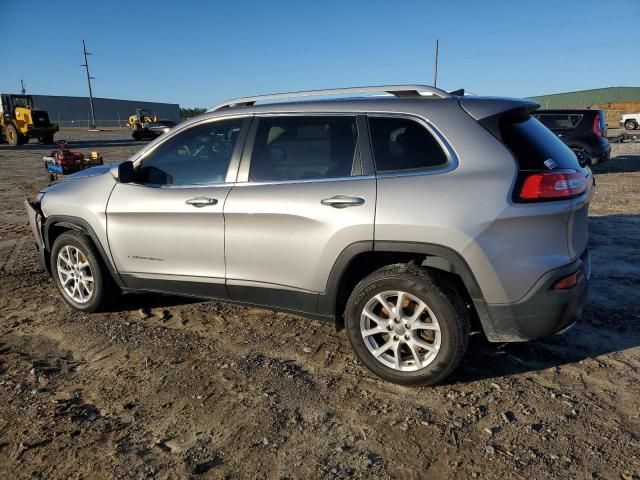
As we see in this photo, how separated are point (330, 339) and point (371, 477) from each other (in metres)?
1.55

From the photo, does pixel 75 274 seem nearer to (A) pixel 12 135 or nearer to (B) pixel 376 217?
(B) pixel 376 217

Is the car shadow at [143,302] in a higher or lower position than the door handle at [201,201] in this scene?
lower

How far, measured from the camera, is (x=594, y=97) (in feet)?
219

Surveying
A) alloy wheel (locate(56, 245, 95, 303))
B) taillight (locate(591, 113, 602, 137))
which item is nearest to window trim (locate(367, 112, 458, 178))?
alloy wheel (locate(56, 245, 95, 303))

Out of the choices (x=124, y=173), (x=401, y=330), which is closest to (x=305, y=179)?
(x=401, y=330)

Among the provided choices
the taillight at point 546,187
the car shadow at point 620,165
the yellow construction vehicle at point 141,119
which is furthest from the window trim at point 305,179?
the yellow construction vehicle at point 141,119

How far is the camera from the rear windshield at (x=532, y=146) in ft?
9.35

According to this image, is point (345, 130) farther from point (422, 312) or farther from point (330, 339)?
point (330, 339)

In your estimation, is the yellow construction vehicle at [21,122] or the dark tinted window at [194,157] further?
the yellow construction vehicle at [21,122]

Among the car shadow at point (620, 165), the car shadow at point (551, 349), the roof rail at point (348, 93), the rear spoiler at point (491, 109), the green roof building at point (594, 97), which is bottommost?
the car shadow at point (620, 165)

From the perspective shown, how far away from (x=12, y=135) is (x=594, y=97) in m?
68.6

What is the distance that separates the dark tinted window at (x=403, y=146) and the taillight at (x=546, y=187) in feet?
1.59

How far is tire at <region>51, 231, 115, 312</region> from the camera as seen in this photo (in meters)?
4.20

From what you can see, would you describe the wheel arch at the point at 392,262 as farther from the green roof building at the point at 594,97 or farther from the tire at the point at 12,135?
the green roof building at the point at 594,97
